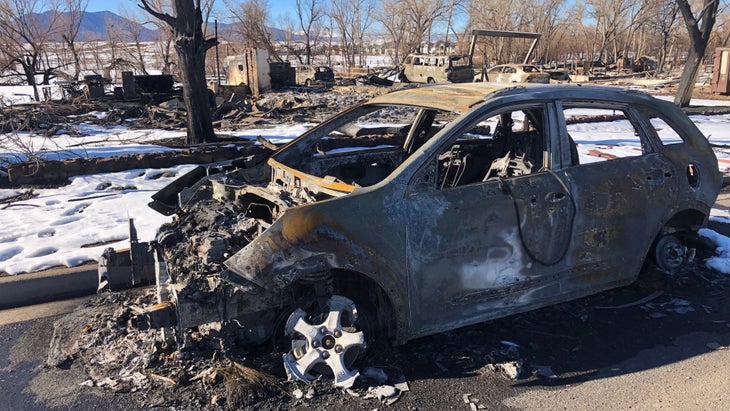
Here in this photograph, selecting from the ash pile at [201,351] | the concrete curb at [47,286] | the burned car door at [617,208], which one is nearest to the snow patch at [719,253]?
the burned car door at [617,208]

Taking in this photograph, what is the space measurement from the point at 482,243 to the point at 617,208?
3.94 feet

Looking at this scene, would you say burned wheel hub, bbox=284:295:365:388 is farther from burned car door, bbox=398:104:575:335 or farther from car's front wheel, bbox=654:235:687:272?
car's front wheel, bbox=654:235:687:272

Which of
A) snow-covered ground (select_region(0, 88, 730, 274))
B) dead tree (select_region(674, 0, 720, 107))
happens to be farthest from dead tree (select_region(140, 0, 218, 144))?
dead tree (select_region(674, 0, 720, 107))

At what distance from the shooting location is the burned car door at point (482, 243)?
3334 millimetres

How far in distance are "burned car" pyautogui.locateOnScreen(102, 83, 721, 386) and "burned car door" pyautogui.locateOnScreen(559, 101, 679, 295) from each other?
0.04ft

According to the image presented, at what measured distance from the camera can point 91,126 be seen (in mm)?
15844

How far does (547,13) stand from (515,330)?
203 feet

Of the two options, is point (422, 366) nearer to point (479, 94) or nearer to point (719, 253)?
point (479, 94)

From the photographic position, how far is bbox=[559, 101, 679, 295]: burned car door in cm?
383

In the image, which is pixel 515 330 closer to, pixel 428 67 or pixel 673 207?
pixel 673 207

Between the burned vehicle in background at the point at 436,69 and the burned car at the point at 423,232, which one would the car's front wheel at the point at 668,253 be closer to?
the burned car at the point at 423,232

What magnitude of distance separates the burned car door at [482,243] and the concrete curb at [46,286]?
3.11m

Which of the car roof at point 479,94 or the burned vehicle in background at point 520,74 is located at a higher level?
the burned vehicle in background at point 520,74

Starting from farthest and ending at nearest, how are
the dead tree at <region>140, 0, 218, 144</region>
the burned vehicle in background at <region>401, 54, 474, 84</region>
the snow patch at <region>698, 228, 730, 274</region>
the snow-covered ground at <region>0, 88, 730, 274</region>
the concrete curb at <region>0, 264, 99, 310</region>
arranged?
1. the burned vehicle in background at <region>401, 54, 474, 84</region>
2. the dead tree at <region>140, 0, 218, 144</region>
3. the snow-covered ground at <region>0, 88, 730, 274</region>
4. the snow patch at <region>698, 228, 730, 274</region>
5. the concrete curb at <region>0, 264, 99, 310</region>
